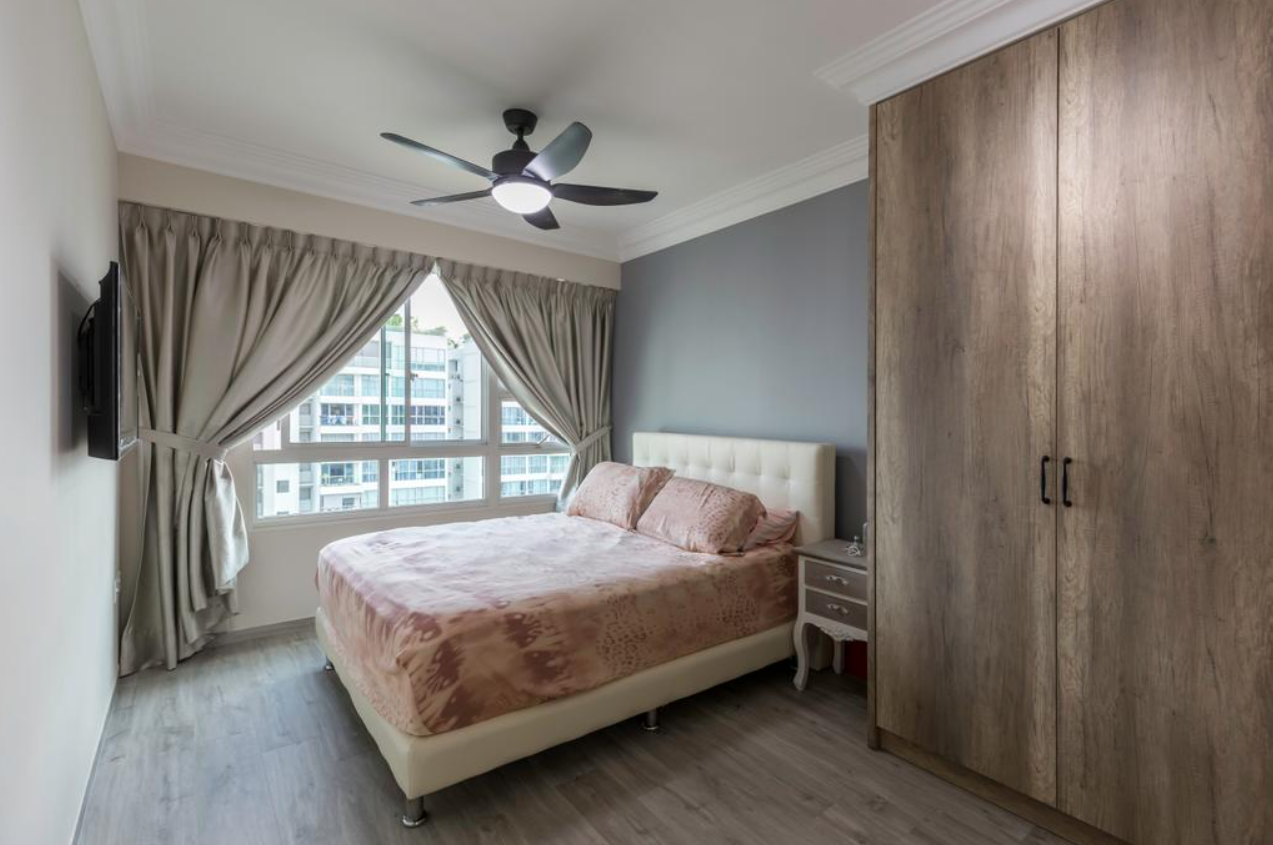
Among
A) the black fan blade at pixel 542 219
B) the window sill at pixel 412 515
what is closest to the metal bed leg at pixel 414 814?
the window sill at pixel 412 515

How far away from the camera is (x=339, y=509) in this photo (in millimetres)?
3855

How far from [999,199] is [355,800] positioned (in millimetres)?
3007

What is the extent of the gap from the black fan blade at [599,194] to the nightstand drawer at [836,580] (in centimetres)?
192

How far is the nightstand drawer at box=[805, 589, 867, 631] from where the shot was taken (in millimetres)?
2619

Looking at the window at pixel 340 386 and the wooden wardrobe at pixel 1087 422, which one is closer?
the wooden wardrobe at pixel 1087 422

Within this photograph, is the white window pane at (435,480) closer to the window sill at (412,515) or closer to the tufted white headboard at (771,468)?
the window sill at (412,515)

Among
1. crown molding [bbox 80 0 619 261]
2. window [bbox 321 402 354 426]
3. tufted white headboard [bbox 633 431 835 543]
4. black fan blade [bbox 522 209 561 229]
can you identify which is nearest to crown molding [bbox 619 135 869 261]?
crown molding [bbox 80 0 619 261]

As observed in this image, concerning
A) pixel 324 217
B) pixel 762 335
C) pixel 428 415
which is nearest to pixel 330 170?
pixel 324 217

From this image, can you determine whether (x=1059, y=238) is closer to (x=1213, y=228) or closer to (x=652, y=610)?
(x=1213, y=228)

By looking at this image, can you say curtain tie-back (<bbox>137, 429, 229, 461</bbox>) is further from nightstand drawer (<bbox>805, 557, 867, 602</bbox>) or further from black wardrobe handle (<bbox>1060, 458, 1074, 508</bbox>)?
black wardrobe handle (<bbox>1060, 458, 1074, 508</bbox>)

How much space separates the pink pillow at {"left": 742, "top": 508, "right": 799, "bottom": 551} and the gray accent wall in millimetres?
275

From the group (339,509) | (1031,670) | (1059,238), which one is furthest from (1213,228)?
(339,509)

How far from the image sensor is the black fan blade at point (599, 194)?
9.04 feet

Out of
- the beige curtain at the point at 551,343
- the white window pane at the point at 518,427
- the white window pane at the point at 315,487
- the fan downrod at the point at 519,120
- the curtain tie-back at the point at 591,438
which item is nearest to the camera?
the fan downrod at the point at 519,120
